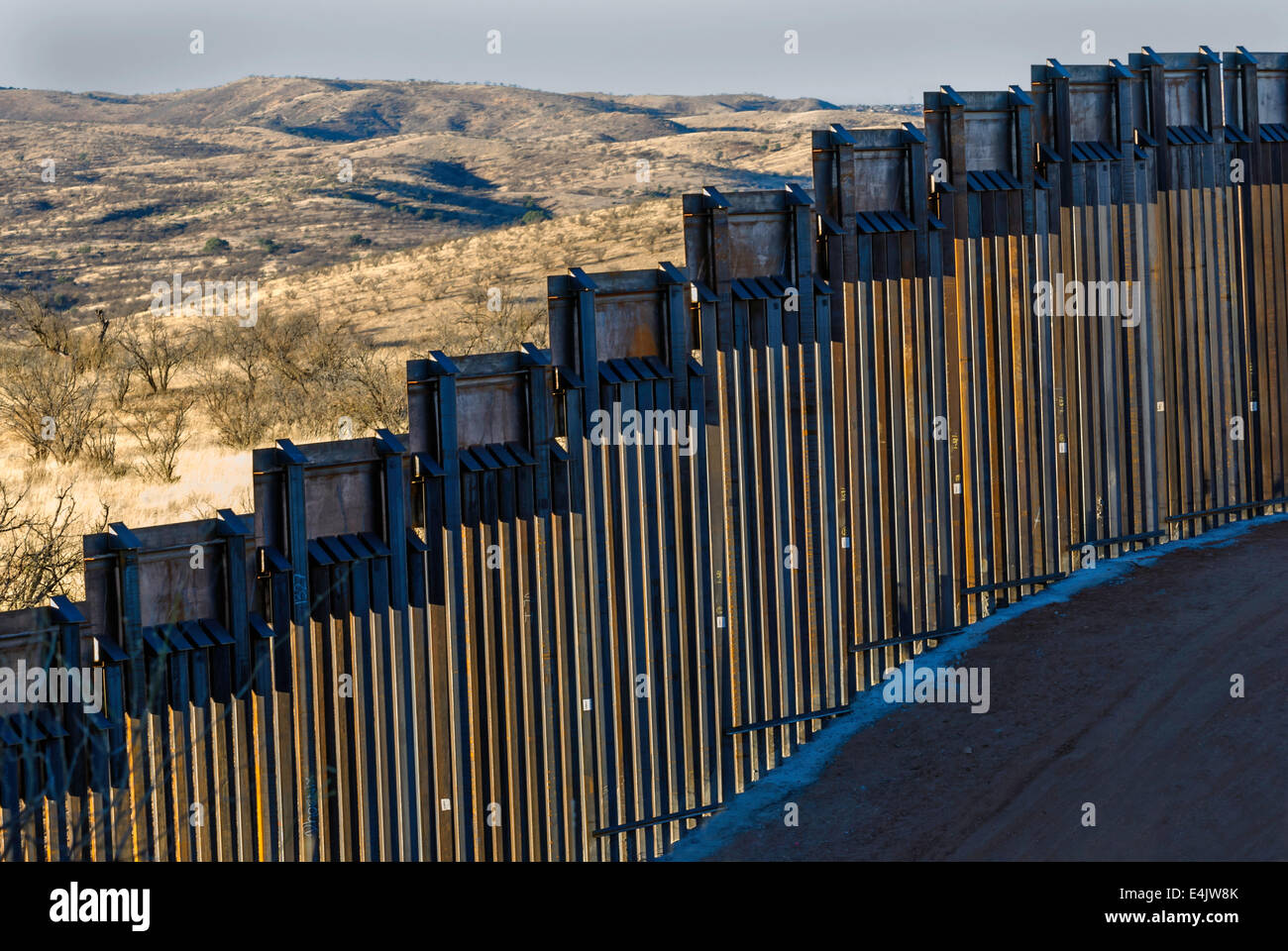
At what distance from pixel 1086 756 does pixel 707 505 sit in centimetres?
211

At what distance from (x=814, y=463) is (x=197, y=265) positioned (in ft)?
167

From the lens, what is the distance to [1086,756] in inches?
264

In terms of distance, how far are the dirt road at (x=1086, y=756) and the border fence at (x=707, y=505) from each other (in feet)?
1.89

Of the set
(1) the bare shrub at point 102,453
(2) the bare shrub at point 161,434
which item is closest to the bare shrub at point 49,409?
(1) the bare shrub at point 102,453

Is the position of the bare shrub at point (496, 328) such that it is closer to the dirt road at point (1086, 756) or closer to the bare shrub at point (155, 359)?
the bare shrub at point (155, 359)

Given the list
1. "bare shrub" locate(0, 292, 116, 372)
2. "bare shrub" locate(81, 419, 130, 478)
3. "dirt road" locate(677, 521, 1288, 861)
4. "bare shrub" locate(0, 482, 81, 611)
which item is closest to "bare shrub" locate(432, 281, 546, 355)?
"bare shrub" locate(81, 419, 130, 478)

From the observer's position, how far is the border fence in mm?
5520

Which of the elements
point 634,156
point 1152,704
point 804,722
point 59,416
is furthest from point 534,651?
point 634,156

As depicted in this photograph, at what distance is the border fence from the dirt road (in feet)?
1.89

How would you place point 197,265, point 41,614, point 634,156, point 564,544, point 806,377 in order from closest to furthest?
point 41,614 → point 564,544 → point 806,377 → point 197,265 → point 634,156

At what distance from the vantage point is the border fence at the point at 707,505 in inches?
217

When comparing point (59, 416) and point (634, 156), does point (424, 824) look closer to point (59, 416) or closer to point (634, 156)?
point (59, 416)

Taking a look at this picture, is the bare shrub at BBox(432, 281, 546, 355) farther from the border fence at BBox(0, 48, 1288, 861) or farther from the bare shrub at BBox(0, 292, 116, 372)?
the border fence at BBox(0, 48, 1288, 861)

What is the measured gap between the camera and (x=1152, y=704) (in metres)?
7.06
